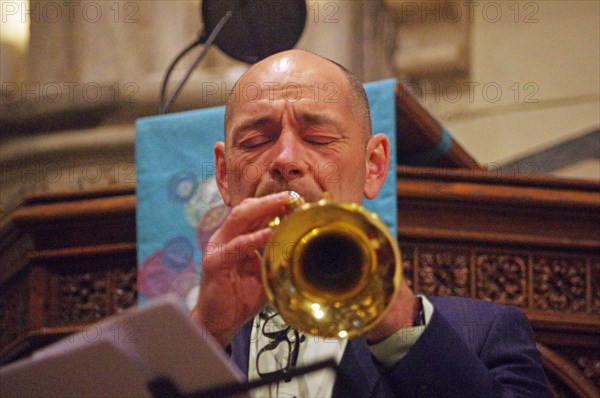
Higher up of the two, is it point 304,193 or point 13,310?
Answer: point 304,193

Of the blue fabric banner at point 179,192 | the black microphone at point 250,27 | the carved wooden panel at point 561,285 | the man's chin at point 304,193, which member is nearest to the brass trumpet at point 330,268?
the man's chin at point 304,193

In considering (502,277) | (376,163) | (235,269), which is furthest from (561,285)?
(235,269)

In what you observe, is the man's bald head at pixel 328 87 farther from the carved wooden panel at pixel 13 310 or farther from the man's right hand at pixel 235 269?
the carved wooden panel at pixel 13 310

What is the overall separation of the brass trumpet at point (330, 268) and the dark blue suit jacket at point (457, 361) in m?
0.11

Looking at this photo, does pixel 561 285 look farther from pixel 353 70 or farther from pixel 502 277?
pixel 353 70

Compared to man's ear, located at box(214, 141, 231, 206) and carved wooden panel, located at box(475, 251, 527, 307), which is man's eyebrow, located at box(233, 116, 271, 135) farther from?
carved wooden panel, located at box(475, 251, 527, 307)

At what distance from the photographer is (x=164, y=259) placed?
3.23 m

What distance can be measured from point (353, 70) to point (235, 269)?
2.73 metres

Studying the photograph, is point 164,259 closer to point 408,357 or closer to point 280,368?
point 280,368

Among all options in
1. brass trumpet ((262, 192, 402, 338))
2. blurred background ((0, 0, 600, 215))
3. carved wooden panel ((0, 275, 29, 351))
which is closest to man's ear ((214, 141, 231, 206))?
brass trumpet ((262, 192, 402, 338))

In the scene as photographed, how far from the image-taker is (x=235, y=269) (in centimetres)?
235

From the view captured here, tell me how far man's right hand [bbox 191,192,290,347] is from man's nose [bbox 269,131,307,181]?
8.0 inches

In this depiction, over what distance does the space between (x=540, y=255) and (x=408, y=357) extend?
3.57 ft

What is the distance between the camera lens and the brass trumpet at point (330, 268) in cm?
220
